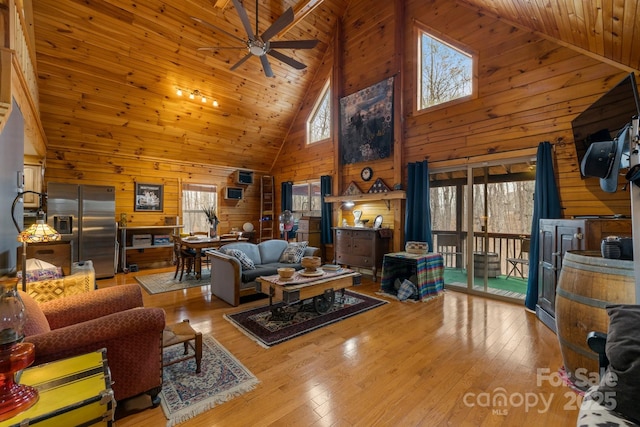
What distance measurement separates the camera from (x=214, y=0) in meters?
4.64

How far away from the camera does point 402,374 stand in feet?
7.16

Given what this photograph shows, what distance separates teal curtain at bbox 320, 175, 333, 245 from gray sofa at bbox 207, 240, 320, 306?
160cm

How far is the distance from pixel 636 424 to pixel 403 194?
407 cm

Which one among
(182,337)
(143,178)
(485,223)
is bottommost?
(182,337)

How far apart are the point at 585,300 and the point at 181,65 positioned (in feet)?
21.1

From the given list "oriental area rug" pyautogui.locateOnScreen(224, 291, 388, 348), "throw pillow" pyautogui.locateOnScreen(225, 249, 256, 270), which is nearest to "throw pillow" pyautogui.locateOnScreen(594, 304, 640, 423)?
"oriental area rug" pyautogui.locateOnScreen(224, 291, 388, 348)

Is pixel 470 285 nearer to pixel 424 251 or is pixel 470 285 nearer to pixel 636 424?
pixel 424 251

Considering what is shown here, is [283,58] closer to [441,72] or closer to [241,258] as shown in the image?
[441,72]

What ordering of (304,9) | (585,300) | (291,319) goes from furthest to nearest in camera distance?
(304,9), (291,319), (585,300)

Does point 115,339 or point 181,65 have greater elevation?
point 181,65

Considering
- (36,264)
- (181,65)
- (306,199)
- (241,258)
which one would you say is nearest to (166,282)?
(241,258)

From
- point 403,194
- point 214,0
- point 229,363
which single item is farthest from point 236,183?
point 229,363

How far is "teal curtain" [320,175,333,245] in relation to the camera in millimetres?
6270

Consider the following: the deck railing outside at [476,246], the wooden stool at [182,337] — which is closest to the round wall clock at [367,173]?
the deck railing outside at [476,246]
